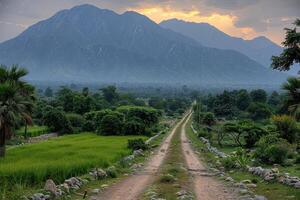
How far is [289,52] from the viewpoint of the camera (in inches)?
860

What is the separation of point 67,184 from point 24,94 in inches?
1003

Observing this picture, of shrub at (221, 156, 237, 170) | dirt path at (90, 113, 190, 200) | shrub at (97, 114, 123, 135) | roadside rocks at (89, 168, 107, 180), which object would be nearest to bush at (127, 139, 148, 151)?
dirt path at (90, 113, 190, 200)

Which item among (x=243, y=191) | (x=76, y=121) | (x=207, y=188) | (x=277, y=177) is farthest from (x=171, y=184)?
(x=76, y=121)

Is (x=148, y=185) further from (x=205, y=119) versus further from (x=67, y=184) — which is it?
(x=205, y=119)

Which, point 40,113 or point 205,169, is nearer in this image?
point 205,169

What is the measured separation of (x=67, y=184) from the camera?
23.6 metres

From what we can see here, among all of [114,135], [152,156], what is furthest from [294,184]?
[114,135]

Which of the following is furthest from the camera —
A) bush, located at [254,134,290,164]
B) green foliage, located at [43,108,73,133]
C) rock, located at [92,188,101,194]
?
green foliage, located at [43,108,73,133]

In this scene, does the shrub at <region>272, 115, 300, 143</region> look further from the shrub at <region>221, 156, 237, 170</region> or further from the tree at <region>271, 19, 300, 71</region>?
the tree at <region>271, 19, 300, 71</region>

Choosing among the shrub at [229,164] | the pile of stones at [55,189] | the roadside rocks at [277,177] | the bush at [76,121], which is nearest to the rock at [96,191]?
the pile of stones at [55,189]

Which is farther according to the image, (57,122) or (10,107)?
(57,122)

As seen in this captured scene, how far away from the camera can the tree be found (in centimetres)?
2158

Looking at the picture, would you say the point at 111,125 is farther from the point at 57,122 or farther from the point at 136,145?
the point at 136,145

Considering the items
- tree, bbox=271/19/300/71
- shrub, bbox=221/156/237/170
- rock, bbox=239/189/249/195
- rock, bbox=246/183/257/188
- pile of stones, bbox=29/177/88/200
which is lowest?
shrub, bbox=221/156/237/170
